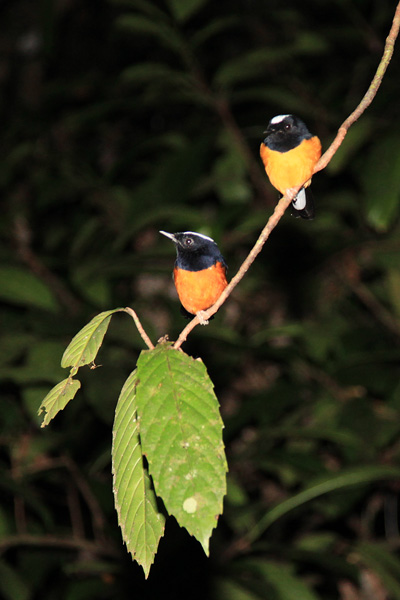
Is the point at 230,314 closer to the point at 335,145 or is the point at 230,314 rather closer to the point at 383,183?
the point at 383,183

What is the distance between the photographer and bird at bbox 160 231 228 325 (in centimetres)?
180

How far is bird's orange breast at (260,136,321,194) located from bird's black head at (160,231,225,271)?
1.42 ft

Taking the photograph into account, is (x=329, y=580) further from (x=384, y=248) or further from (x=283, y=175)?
(x=283, y=175)

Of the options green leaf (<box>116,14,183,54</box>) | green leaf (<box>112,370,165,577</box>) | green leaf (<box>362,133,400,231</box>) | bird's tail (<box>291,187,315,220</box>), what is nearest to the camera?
green leaf (<box>112,370,165,577</box>)

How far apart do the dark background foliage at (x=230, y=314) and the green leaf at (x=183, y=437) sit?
182 cm

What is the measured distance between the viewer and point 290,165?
1496mm

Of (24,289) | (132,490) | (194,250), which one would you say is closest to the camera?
(132,490)

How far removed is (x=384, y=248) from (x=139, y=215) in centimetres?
141

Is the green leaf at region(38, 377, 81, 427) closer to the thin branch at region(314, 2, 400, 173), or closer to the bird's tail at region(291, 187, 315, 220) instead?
the thin branch at region(314, 2, 400, 173)

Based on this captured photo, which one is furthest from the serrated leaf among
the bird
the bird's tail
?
the bird's tail

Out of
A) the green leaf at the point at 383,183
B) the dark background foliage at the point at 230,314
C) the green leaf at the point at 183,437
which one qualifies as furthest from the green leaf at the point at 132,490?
the green leaf at the point at 383,183

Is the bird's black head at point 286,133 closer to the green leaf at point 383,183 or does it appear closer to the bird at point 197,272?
the bird at point 197,272

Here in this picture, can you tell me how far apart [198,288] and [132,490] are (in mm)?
805

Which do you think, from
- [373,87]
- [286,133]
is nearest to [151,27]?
[286,133]
